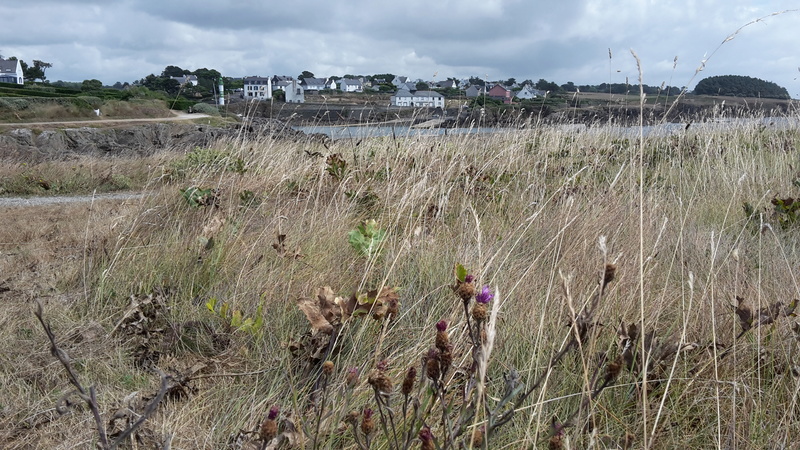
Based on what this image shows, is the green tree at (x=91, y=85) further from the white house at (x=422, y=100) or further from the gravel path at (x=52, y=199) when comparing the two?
the gravel path at (x=52, y=199)

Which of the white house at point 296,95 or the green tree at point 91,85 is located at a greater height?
the green tree at point 91,85

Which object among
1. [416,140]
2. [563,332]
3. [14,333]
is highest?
[416,140]

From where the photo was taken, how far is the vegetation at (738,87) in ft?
34.8

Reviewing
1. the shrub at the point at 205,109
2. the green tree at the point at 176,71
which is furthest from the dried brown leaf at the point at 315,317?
the green tree at the point at 176,71

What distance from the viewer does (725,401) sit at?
5.76 feet

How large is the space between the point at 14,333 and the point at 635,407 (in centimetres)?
237

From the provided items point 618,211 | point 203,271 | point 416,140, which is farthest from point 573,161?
point 203,271

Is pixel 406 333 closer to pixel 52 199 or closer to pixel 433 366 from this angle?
pixel 433 366

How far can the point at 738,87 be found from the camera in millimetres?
11523

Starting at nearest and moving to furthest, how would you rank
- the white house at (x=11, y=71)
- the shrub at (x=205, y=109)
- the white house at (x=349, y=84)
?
1. the shrub at (x=205, y=109)
2. the white house at (x=11, y=71)
3. the white house at (x=349, y=84)

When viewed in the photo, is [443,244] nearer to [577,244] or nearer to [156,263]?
[577,244]

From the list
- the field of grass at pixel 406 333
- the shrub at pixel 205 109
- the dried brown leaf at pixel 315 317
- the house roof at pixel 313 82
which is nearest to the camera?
the field of grass at pixel 406 333

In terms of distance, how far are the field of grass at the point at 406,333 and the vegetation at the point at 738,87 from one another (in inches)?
326

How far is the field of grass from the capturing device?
138cm
